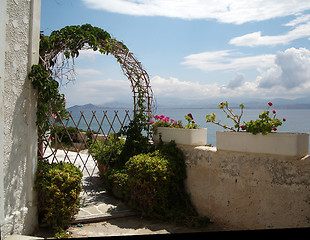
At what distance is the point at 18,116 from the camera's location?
340 centimetres

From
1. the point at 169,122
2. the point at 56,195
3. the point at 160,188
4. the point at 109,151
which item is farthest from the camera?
the point at 109,151

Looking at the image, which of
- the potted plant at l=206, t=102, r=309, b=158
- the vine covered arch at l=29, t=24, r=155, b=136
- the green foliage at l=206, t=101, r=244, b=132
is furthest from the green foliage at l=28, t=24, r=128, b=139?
the potted plant at l=206, t=102, r=309, b=158

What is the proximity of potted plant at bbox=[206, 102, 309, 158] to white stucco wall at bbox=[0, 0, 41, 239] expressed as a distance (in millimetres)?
2552

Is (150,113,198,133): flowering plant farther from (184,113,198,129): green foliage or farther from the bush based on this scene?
the bush

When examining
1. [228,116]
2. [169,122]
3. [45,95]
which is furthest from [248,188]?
[45,95]

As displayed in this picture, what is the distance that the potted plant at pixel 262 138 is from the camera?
11.2 feet

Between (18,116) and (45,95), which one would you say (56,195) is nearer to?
(18,116)

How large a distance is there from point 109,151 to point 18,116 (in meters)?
2.23

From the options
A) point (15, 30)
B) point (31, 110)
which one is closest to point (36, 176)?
point (31, 110)

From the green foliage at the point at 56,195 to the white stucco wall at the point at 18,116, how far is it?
4.5 inches

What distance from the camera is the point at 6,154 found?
324 cm

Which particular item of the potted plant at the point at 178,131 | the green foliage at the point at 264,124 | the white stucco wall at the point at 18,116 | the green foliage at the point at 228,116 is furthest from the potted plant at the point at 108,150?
the green foliage at the point at 264,124

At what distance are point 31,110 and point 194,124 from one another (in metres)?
2.44

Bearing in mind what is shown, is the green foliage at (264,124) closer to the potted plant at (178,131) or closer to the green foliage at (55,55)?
the potted plant at (178,131)
